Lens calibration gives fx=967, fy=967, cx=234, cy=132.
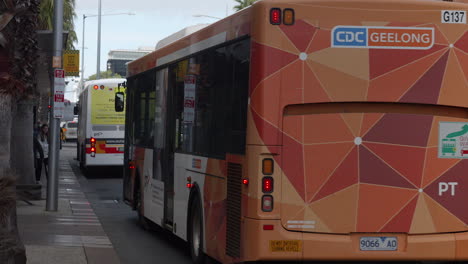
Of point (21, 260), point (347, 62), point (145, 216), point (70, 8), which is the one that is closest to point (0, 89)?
point (21, 260)

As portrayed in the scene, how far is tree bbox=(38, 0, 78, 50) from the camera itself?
27922mm

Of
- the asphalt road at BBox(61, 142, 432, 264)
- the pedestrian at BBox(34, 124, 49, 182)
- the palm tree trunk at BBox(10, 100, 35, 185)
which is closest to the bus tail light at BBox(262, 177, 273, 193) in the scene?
the asphalt road at BBox(61, 142, 432, 264)

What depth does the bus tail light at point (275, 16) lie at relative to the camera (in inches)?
356

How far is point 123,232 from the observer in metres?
16.3

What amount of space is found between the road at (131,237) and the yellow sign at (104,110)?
5.42 metres

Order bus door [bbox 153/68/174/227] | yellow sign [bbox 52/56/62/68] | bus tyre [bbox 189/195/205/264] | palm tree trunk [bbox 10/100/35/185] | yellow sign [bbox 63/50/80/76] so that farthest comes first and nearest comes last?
1. palm tree trunk [bbox 10/100/35/185]
2. yellow sign [bbox 63/50/80/76]
3. yellow sign [bbox 52/56/62/68]
4. bus door [bbox 153/68/174/227]
5. bus tyre [bbox 189/195/205/264]

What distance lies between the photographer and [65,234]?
1519cm

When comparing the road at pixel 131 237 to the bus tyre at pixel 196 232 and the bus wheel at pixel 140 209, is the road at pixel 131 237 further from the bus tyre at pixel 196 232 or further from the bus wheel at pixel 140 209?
the bus tyre at pixel 196 232

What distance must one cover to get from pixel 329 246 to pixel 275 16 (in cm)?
221

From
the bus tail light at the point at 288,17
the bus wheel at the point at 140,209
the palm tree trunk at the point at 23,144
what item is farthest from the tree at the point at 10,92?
the palm tree trunk at the point at 23,144

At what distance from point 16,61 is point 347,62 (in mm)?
3707

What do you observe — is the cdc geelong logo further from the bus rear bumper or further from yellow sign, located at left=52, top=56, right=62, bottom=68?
yellow sign, located at left=52, top=56, right=62, bottom=68

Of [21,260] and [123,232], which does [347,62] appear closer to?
[21,260]

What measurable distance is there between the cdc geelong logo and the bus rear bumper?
1.79 metres
